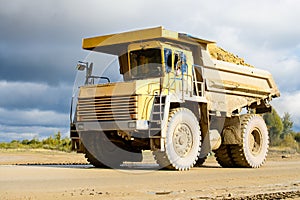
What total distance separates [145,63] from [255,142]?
568cm

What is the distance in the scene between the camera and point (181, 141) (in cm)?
1441

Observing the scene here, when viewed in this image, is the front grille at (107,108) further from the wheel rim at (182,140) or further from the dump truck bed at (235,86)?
the dump truck bed at (235,86)

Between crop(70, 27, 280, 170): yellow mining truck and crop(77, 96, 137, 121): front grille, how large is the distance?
26mm

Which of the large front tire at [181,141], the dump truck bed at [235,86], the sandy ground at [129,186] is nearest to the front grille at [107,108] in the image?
the large front tire at [181,141]

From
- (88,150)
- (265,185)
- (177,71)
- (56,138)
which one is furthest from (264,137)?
(56,138)

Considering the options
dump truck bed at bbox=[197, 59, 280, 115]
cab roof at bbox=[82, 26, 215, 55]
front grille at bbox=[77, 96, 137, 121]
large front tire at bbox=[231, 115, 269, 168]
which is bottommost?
large front tire at bbox=[231, 115, 269, 168]

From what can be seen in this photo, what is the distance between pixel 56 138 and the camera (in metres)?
39.2

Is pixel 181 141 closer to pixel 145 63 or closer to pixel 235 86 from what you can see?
pixel 145 63

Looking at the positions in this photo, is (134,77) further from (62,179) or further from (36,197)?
(36,197)

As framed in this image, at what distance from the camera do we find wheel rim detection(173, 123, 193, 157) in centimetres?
1427

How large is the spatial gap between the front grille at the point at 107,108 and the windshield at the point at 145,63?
145 centimetres

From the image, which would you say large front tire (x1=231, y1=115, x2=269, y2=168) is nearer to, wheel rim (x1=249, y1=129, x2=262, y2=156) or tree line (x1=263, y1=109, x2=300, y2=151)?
wheel rim (x1=249, y1=129, x2=262, y2=156)

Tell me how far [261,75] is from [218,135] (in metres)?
3.45

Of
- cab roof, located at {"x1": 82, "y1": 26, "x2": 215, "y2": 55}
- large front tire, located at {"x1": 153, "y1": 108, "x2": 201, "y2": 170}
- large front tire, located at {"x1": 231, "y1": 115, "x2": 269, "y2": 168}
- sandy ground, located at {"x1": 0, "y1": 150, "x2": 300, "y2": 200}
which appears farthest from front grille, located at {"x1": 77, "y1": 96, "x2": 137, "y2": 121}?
large front tire, located at {"x1": 231, "y1": 115, "x2": 269, "y2": 168}
